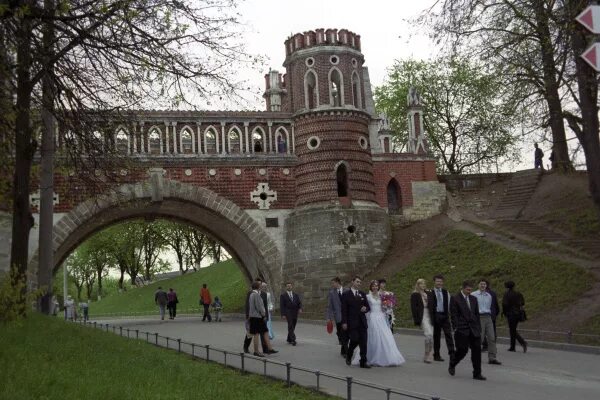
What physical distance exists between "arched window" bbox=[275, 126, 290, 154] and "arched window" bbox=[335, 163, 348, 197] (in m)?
2.34

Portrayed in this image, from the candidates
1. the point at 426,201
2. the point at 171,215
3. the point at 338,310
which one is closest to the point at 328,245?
the point at 426,201

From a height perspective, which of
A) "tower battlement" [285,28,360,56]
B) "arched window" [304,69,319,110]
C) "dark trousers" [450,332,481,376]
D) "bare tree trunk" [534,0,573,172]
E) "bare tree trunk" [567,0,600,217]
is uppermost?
"tower battlement" [285,28,360,56]

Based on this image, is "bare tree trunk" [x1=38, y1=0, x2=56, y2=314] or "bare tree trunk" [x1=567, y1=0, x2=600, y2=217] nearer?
"bare tree trunk" [x1=567, y1=0, x2=600, y2=217]

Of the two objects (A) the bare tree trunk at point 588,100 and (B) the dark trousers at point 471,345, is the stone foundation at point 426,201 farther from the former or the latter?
(B) the dark trousers at point 471,345

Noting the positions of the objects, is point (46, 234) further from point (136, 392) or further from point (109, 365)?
point (136, 392)

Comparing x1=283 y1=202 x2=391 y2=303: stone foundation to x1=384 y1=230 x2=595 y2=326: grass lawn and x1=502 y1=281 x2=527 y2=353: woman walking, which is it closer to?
x1=384 y1=230 x2=595 y2=326: grass lawn

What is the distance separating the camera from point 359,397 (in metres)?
9.61

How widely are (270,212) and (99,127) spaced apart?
17495 millimetres

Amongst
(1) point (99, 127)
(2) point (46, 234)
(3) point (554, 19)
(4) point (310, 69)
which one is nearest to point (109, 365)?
(1) point (99, 127)

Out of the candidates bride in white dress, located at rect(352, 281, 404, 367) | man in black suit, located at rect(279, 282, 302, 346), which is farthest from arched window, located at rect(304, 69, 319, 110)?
bride in white dress, located at rect(352, 281, 404, 367)

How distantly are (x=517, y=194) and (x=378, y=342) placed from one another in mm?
20052

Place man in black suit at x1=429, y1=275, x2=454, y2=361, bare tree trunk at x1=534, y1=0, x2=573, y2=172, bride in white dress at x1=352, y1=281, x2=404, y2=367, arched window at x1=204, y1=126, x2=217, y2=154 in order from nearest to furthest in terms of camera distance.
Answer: bride in white dress at x1=352, y1=281, x2=404, y2=367 < man in black suit at x1=429, y1=275, x2=454, y2=361 < bare tree trunk at x1=534, y1=0, x2=573, y2=172 < arched window at x1=204, y1=126, x2=217, y2=154

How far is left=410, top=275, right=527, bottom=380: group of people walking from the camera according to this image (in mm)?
11625

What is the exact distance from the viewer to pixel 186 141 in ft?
100
